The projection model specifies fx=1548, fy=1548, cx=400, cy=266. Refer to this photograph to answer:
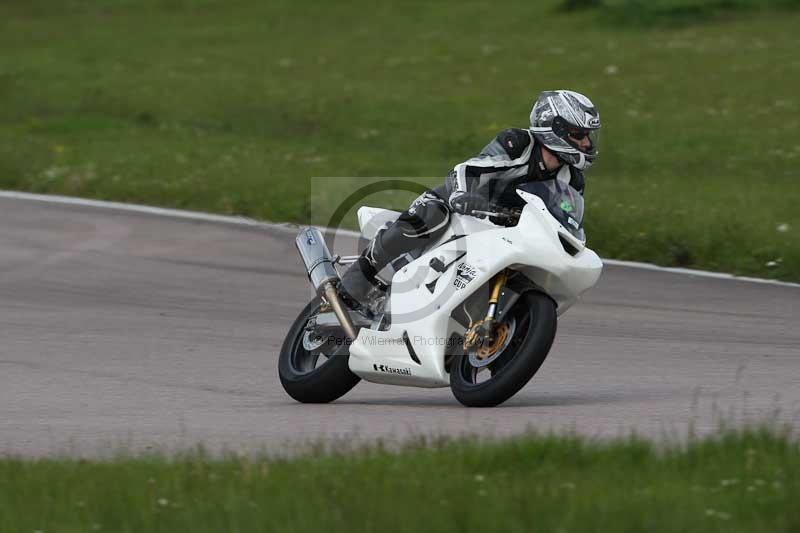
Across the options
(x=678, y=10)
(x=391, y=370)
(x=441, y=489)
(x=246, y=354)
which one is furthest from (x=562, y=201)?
(x=678, y=10)

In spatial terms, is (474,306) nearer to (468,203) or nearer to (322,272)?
(468,203)

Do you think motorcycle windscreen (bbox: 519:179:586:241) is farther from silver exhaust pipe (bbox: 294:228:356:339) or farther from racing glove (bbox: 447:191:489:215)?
silver exhaust pipe (bbox: 294:228:356:339)

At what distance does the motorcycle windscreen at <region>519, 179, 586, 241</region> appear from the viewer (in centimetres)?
775

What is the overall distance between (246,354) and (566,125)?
3259mm

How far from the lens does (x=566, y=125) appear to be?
7859mm

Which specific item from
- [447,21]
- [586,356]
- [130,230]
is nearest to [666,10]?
[447,21]

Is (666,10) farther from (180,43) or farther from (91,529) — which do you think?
(91,529)

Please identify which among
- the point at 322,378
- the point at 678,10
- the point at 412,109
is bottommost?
the point at 678,10

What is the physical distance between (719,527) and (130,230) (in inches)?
438

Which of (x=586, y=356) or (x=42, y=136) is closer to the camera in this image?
(x=586, y=356)

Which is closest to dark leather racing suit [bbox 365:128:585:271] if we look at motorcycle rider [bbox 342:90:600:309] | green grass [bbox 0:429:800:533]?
motorcycle rider [bbox 342:90:600:309]

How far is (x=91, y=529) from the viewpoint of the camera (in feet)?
17.4

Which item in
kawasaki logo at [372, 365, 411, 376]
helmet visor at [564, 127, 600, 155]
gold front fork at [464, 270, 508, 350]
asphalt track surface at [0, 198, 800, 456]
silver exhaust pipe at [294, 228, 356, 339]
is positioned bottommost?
asphalt track surface at [0, 198, 800, 456]

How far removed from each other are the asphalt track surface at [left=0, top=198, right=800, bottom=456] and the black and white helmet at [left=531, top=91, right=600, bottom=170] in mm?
1300
